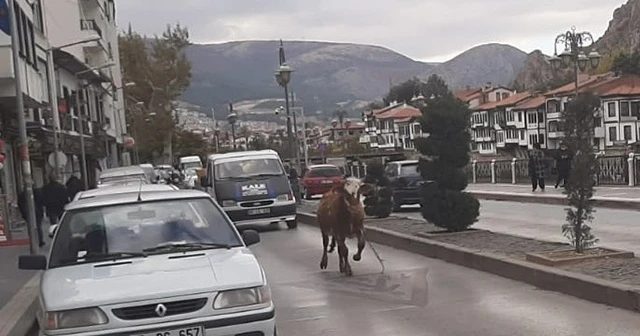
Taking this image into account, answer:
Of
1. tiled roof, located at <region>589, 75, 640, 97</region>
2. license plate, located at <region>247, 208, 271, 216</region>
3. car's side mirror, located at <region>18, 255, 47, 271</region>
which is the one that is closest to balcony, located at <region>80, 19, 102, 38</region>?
license plate, located at <region>247, 208, 271, 216</region>

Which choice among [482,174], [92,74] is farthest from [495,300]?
[92,74]

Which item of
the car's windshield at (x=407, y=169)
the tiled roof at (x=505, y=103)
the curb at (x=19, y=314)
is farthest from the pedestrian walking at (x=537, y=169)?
the tiled roof at (x=505, y=103)

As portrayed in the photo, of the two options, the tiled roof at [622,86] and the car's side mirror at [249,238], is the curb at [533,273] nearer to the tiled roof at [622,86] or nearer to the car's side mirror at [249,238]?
the car's side mirror at [249,238]

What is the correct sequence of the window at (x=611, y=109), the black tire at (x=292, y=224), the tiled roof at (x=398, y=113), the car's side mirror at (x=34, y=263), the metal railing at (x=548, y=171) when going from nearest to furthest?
the car's side mirror at (x=34, y=263) → the black tire at (x=292, y=224) → the metal railing at (x=548, y=171) → the window at (x=611, y=109) → the tiled roof at (x=398, y=113)

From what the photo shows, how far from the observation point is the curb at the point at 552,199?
75.6 feet

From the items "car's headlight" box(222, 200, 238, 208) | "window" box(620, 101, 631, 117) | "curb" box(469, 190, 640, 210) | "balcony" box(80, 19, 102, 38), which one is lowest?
"curb" box(469, 190, 640, 210)

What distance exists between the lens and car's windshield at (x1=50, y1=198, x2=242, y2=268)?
7.70m

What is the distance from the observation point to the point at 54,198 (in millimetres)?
23328

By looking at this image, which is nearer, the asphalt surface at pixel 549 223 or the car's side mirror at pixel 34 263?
the car's side mirror at pixel 34 263

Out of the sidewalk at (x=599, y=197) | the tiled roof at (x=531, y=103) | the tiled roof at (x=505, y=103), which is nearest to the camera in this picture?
the sidewalk at (x=599, y=197)

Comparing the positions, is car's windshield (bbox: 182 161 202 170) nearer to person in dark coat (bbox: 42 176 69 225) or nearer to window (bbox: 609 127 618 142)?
person in dark coat (bbox: 42 176 69 225)

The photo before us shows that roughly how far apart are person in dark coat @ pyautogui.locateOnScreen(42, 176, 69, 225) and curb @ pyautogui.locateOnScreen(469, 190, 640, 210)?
1080 centimetres

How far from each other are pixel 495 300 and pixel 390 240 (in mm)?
6658

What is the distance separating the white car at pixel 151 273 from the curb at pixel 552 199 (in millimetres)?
11948
